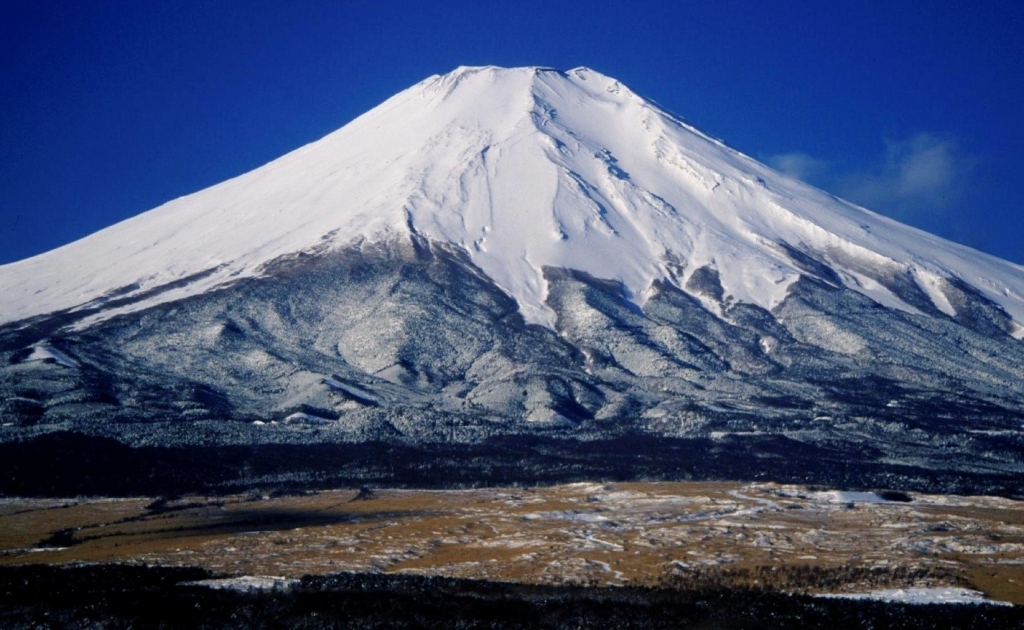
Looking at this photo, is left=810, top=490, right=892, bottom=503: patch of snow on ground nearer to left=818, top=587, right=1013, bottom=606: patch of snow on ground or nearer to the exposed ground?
the exposed ground

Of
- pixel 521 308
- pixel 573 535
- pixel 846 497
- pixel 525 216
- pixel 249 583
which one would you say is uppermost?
pixel 525 216

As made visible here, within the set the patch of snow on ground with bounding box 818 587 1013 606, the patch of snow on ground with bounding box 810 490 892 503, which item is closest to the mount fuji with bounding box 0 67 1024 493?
the patch of snow on ground with bounding box 810 490 892 503

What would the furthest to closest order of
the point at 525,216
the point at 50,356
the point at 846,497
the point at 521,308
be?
the point at 525,216 → the point at 521,308 → the point at 50,356 → the point at 846,497

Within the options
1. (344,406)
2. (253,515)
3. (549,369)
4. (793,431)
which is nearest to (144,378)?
(344,406)

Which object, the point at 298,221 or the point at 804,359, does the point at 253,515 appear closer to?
→ the point at 804,359

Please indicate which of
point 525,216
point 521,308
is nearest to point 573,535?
point 521,308

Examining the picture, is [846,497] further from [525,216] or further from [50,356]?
[525,216]
